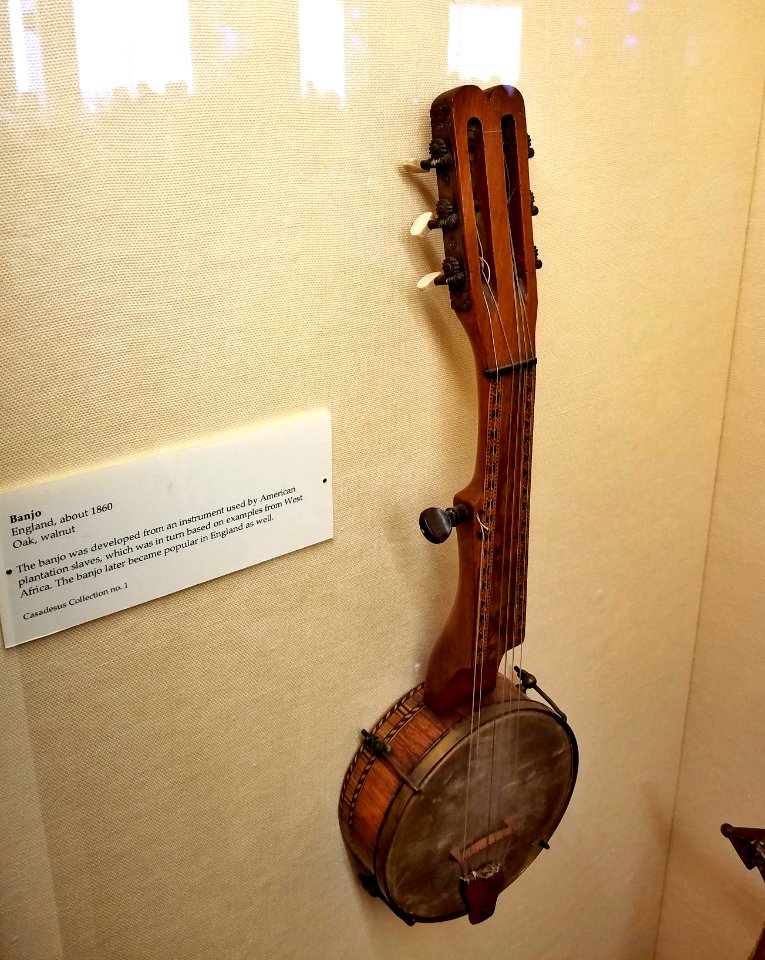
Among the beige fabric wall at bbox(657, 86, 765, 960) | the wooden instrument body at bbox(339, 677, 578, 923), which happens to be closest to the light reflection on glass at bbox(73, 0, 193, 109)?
the wooden instrument body at bbox(339, 677, 578, 923)

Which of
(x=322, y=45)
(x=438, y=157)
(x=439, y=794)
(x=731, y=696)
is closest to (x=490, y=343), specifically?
(x=438, y=157)

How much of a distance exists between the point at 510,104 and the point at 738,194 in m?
0.74

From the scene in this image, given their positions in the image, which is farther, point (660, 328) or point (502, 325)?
point (660, 328)

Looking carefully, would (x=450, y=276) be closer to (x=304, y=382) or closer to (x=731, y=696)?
(x=304, y=382)

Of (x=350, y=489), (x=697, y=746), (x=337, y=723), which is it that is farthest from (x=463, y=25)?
(x=697, y=746)

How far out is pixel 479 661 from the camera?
4.09 feet

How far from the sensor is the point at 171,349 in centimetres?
97

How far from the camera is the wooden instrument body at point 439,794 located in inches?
49.4

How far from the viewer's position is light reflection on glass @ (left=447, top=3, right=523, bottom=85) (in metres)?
1.11

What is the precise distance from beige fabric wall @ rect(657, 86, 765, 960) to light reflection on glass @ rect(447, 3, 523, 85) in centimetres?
66

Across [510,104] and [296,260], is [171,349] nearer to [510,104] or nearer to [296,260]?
[296,260]

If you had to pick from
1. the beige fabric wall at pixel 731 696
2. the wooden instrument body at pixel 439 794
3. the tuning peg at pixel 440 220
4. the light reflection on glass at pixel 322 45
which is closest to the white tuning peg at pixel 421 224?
the tuning peg at pixel 440 220

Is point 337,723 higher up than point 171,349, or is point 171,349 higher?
point 171,349

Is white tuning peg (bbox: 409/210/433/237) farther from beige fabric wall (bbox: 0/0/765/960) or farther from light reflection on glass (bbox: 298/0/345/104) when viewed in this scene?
light reflection on glass (bbox: 298/0/345/104)
